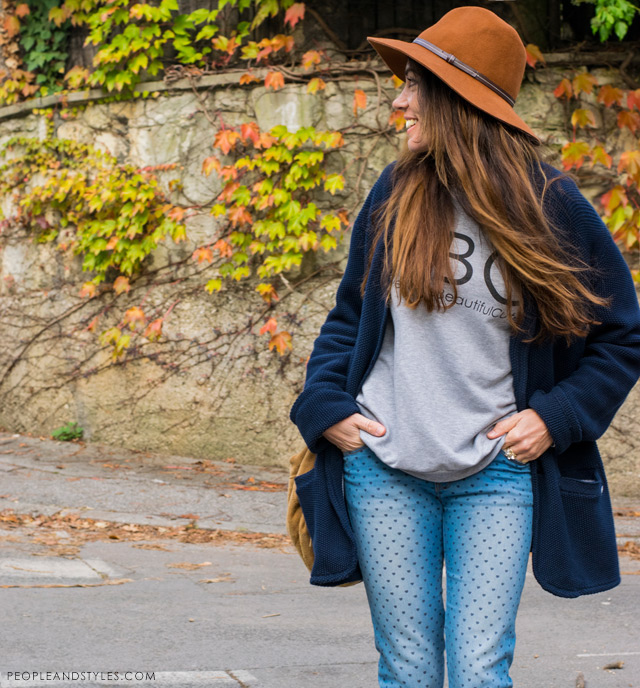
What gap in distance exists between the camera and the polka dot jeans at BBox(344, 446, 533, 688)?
1979 mm

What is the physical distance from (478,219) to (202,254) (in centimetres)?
506

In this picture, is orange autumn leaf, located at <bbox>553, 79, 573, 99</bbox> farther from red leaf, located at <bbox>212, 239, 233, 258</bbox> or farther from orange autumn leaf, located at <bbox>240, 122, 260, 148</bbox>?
red leaf, located at <bbox>212, 239, 233, 258</bbox>

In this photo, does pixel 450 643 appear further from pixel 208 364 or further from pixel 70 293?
pixel 70 293

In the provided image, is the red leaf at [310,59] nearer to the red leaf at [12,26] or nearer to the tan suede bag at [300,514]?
the red leaf at [12,26]

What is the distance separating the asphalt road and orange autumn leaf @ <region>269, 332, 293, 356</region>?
102cm

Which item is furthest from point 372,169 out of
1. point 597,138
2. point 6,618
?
point 6,618

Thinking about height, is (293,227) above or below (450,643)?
above

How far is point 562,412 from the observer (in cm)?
201

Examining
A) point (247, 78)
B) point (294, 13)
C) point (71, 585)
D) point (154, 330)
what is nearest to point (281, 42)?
point (294, 13)

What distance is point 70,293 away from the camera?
7539mm

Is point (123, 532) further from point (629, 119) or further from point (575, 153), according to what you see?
point (629, 119)

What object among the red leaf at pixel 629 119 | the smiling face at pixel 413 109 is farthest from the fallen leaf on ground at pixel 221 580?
the red leaf at pixel 629 119

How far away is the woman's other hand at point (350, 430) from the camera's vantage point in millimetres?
2064

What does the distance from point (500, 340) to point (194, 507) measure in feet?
13.6
